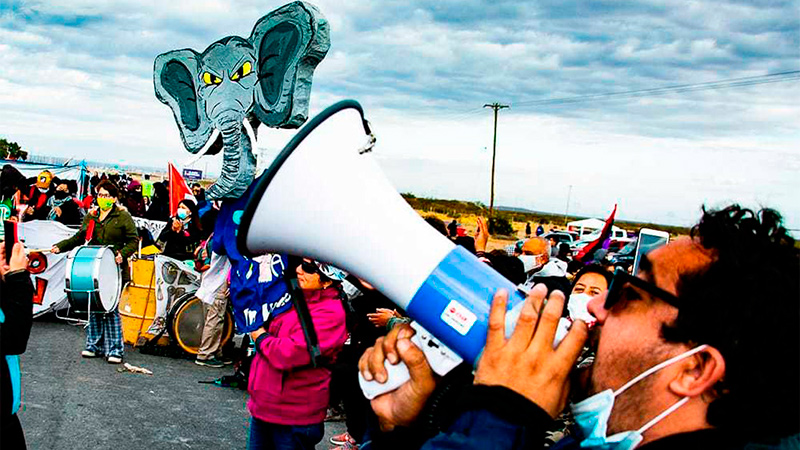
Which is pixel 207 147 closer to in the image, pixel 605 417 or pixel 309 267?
pixel 309 267

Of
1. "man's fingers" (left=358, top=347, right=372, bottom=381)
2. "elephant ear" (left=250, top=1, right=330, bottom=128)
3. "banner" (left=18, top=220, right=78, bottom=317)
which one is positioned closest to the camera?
"man's fingers" (left=358, top=347, right=372, bottom=381)

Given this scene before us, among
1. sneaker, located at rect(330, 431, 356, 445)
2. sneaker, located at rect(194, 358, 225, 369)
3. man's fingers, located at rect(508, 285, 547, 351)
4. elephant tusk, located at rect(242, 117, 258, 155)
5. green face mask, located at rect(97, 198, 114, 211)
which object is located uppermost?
elephant tusk, located at rect(242, 117, 258, 155)

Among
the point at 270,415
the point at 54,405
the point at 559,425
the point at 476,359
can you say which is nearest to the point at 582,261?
the point at 559,425

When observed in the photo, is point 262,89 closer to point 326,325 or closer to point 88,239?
point 326,325

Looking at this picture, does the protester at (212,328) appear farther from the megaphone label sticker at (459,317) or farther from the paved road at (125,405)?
the megaphone label sticker at (459,317)

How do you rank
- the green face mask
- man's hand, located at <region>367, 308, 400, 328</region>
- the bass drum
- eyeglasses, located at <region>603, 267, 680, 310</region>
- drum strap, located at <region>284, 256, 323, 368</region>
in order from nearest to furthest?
eyeglasses, located at <region>603, 267, 680, 310</region> → drum strap, located at <region>284, 256, 323, 368</region> → man's hand, located at <region>367, 308, 400, 328</region> → the bass drum → the green face mask

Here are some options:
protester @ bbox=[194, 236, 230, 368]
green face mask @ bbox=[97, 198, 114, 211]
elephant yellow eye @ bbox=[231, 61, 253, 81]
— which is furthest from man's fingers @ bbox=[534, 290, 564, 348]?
green face mask @ bbox=[97, 198, 114, 211]

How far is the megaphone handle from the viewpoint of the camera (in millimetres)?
1436

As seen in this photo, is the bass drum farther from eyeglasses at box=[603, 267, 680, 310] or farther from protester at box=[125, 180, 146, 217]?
protester at box=[125, 180, 146, 217]

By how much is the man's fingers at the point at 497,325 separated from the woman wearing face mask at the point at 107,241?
6.43m

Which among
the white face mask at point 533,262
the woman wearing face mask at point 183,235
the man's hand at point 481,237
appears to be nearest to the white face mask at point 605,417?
the man's hand at point 481,237

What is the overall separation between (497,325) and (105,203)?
7218 millimetres

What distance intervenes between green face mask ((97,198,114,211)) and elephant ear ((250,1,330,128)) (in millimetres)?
3603

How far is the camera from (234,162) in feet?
15.6
